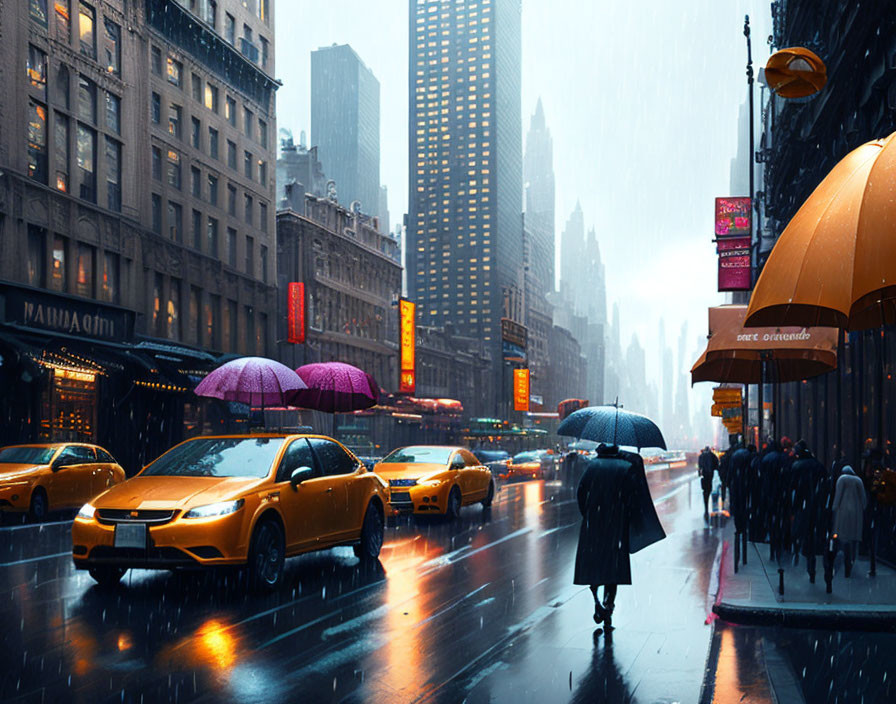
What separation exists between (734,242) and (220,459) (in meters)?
18.0

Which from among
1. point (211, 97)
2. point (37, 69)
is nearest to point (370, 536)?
point (37, 69)

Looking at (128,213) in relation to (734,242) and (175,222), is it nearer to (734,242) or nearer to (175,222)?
(175,222)

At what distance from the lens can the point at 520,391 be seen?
131 m

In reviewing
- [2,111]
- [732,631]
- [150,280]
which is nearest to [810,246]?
[732,631]

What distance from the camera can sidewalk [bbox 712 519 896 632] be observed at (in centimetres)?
953

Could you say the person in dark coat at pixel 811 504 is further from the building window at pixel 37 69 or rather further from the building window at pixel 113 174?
the building window at pixel 113 174

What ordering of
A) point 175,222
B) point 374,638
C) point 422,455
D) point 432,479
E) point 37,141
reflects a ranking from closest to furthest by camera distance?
point 374,638 → point 432,479 → point 422,455 → point 37,141 → point 175,222

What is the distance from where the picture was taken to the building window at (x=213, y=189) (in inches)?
1827

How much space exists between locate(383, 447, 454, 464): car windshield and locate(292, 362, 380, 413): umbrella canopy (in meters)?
2.57

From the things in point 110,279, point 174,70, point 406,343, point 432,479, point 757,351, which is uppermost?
point 174,70

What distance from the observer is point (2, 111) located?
3023 centimetres

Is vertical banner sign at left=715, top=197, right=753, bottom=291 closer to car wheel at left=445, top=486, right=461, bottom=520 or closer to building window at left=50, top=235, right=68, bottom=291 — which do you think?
car wheel at left=445, top=486, right=461, bottom=520

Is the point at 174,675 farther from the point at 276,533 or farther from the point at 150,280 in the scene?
the point at 150,280

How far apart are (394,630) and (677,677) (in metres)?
2.68
